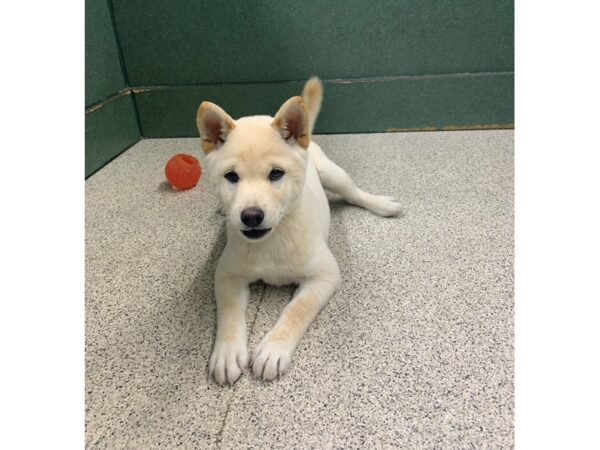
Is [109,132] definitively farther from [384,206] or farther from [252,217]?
[252,217]

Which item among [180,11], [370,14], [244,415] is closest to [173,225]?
[244,415]

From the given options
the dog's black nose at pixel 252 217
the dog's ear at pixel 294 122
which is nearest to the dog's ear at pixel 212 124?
the dog's ear at pixel 294 122

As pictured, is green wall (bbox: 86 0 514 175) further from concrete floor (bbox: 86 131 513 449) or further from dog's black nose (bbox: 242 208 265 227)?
dog's black nose (bbox: 242 208 265 227)

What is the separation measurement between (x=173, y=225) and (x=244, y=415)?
88 centimetres

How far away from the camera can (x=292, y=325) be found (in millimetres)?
962

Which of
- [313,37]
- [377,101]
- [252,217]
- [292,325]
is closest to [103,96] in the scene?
[313,37]

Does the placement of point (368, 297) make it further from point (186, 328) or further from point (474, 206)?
point (474, 206)

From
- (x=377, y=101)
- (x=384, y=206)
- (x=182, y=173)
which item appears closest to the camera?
(x=384, y=206)

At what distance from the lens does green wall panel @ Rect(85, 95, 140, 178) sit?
204 cm

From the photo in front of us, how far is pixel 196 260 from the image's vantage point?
131 cm

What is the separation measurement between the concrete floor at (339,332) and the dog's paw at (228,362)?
22mm

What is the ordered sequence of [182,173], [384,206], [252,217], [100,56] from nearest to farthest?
[252,217]
[384,206]
[182,173]
[100,56]

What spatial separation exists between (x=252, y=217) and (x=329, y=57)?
1607mm

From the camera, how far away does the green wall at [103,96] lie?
6.72 ft
